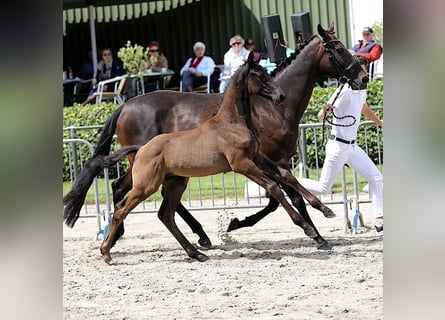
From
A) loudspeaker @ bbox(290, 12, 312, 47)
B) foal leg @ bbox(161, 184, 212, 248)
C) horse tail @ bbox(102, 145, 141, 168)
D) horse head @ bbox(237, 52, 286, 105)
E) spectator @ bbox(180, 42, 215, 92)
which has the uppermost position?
loudspeaker @ bbox(290, 12, 312, 47)

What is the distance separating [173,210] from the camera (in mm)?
7258

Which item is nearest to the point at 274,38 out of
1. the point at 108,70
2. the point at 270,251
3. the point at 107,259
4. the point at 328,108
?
the point at 328,108

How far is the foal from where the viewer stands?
6.74 meters

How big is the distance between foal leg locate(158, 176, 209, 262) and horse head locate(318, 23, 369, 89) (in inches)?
67.6

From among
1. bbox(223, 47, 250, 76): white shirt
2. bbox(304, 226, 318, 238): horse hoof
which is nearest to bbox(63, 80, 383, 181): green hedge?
bbox(223, 47, 250, 76): white shirt

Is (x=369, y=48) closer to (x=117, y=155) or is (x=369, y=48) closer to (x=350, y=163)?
(x=350, y=163)

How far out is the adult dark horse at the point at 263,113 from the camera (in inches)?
298

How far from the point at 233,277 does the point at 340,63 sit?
2451 millimetres

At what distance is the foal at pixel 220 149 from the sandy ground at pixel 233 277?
1.63 feet

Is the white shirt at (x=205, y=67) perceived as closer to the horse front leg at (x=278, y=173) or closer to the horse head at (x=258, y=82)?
the horse front leg at (x=278, y=173)

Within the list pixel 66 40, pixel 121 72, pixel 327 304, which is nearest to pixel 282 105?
pixel 327 304

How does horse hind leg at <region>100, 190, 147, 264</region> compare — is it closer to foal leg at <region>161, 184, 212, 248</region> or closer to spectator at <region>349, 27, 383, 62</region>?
foal leg at <region>161, 184, 212, 248</region>
